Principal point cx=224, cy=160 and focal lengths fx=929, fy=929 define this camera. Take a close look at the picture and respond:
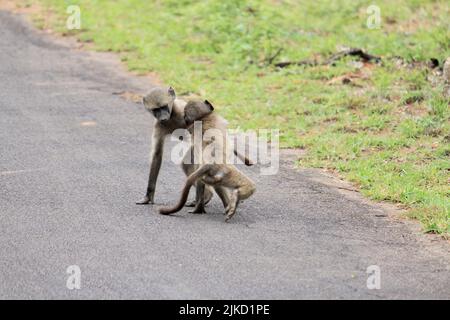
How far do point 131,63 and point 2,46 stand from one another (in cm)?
267

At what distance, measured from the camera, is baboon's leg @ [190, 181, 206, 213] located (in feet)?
26.6

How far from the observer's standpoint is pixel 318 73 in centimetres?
1336

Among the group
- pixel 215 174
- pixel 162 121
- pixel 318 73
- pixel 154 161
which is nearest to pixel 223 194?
pixel 215 174

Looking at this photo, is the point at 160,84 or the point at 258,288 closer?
the point at 258,288

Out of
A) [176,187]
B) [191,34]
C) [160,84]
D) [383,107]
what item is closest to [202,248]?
[176,187]

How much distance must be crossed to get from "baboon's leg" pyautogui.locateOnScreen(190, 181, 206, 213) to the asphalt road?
11 cm

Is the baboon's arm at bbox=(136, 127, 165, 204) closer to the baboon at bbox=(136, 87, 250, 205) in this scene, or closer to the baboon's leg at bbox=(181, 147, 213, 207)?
the baboon at bbox=(136, 87, 250, 205)

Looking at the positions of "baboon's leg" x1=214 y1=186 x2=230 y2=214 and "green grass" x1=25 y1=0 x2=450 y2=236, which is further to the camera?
"green grass" x1=25 y1=0 x2=450 y2=236

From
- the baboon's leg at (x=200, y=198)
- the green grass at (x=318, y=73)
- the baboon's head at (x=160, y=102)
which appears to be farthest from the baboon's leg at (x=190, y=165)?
the green grass at (x=318, y=73)

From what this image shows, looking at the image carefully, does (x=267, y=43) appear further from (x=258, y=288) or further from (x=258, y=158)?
(x=258, y=288)

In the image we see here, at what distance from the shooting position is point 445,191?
893 cm

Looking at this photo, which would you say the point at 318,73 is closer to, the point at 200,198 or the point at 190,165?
the point at 190,165

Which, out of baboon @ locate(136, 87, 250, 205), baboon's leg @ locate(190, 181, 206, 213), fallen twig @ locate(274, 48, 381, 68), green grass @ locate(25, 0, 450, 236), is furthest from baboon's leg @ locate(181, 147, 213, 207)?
fallen twig @ locate(274, 48, 381, 68)

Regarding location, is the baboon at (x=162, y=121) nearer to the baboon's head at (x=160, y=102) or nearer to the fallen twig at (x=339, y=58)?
the baboon's head at (x=160, y=102)
